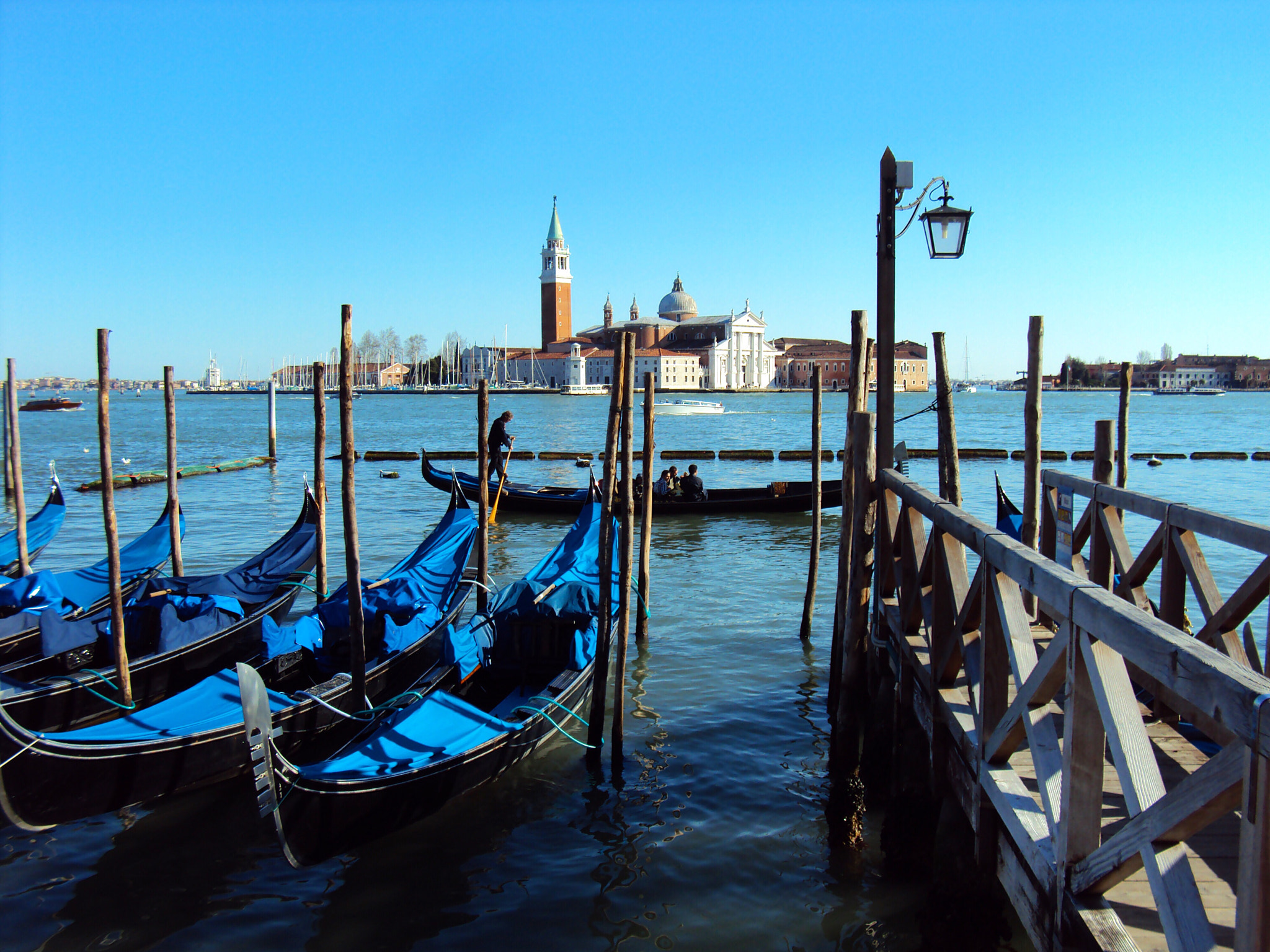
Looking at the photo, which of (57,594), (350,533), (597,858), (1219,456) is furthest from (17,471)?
(1219,456)

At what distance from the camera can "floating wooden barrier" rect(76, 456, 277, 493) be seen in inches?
576

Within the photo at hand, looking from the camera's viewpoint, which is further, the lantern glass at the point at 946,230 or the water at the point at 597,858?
the lantern glass at the point at 946,230

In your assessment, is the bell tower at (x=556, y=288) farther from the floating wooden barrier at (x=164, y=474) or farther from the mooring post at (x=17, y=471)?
the mooring post at (x=17, y=471)

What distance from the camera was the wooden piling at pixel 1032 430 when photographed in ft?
13.2

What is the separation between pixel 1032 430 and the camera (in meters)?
4.14

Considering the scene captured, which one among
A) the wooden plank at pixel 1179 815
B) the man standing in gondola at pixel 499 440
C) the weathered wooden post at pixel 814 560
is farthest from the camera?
the man standing in gondola at pixel 499 440

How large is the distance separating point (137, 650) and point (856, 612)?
3772mm

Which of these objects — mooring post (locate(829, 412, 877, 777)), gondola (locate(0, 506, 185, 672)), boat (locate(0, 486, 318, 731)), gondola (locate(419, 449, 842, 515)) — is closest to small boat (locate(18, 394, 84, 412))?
gondola (locate(419, 449, 842, 515))

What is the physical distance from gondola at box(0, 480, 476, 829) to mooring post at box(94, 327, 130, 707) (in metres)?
0.54

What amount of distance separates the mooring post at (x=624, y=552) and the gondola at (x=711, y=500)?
6.82 meters

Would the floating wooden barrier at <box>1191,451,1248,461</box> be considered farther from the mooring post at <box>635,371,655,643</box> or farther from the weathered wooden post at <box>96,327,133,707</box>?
the weathered wooden post at <box>96,327,133,707</box>

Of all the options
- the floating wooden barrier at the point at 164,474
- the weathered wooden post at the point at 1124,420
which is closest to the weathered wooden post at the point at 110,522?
the weathered wooden post at the point at 1124,420

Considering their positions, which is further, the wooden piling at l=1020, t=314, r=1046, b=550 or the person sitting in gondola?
the person sitting in gondola

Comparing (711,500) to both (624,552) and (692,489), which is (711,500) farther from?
(624,552)
